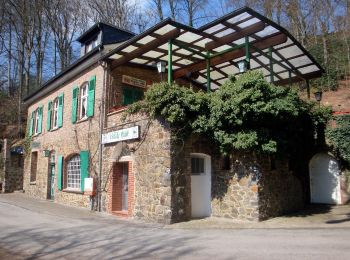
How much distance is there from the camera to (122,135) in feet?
41.4

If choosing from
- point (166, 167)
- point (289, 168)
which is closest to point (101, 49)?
point (166, 167)

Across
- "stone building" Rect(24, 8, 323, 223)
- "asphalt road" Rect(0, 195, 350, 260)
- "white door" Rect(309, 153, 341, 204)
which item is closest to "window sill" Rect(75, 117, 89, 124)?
"stone building" Rect(24, 8, 323, 223)

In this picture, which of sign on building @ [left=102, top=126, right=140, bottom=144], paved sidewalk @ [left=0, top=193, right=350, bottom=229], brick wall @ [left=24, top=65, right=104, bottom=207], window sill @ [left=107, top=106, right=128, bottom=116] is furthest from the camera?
brick wall @ [left=24, top=65, right=104, bottom=207]

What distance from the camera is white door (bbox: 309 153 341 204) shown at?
14.0 meters

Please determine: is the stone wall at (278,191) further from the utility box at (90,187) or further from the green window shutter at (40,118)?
the green window shutter at (40,118)

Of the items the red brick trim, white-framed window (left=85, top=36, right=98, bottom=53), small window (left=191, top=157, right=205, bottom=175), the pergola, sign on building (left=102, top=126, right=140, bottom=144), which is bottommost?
the red brick trim

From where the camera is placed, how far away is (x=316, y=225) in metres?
9.81

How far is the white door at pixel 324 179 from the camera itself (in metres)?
14.0

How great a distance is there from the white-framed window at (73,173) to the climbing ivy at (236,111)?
677 cm

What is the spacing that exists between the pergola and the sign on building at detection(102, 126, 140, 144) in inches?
84.6

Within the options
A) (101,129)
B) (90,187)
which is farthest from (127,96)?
(90,187)

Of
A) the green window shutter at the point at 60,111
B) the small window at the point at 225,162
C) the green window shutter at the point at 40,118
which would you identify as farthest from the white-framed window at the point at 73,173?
the small window at the point at 225,162

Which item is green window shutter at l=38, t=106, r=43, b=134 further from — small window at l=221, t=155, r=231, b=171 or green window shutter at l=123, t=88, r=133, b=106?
small window at l=221, t=155, r=231, b=171

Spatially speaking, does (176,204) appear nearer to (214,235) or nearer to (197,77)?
(214,235)
